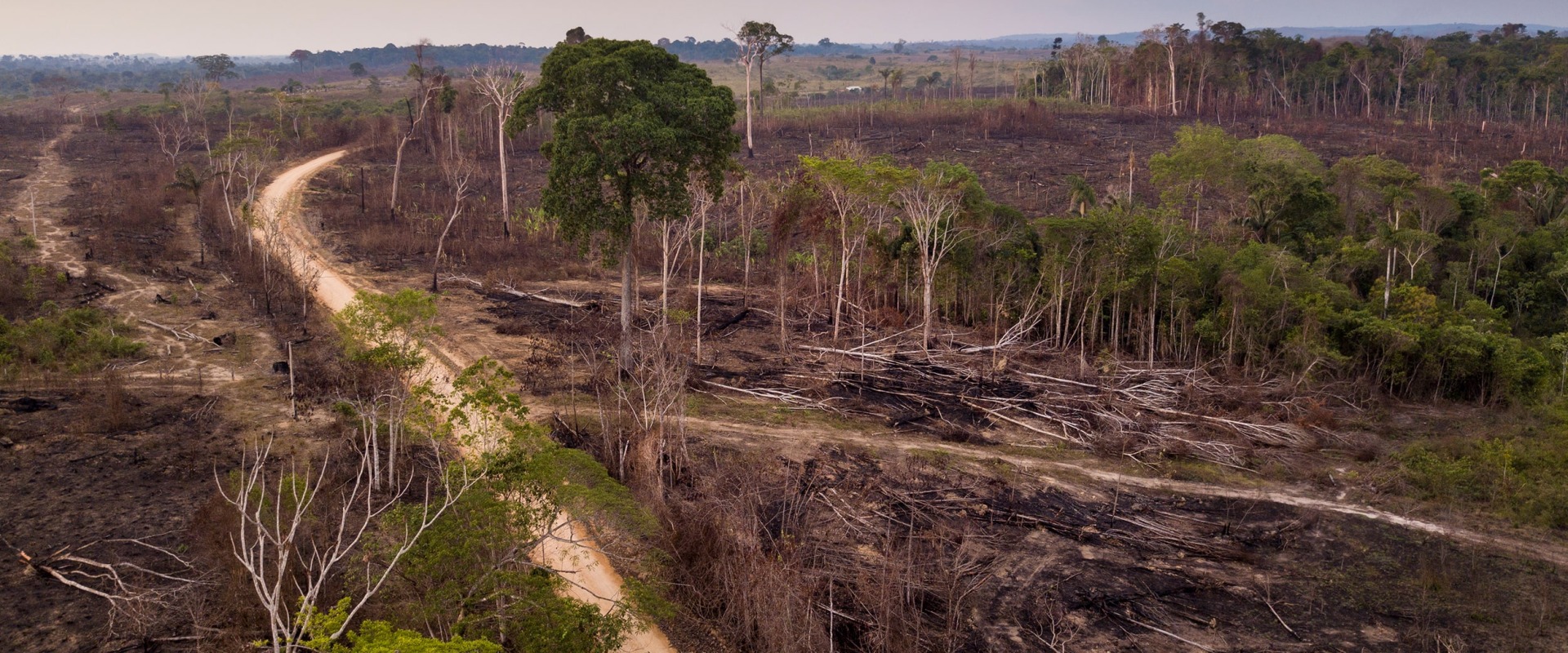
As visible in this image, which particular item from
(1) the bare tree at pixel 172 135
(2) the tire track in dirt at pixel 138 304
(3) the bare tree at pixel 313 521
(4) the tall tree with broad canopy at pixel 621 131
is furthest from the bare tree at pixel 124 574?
(1) the bare tree at pixel 172 135

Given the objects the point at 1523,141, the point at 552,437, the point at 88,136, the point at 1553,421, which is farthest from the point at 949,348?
the point at 88,136

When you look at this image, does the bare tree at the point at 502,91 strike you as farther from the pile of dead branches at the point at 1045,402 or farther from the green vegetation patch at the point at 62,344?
the pile of dead branches at the point at 1045,402

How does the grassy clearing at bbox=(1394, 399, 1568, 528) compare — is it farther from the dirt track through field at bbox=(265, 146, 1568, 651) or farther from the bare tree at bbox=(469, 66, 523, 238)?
the bare tree at bbox=(469, 66, 523, 238)

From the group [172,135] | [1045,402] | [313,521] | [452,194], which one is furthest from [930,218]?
[172,135]

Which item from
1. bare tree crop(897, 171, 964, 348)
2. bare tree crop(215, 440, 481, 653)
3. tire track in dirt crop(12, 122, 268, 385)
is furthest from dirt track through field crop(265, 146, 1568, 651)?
tire track in dirt crop(12, 122, 268, 385)

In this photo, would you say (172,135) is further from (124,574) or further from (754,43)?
(124,574)

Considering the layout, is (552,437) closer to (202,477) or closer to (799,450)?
(799,450)
